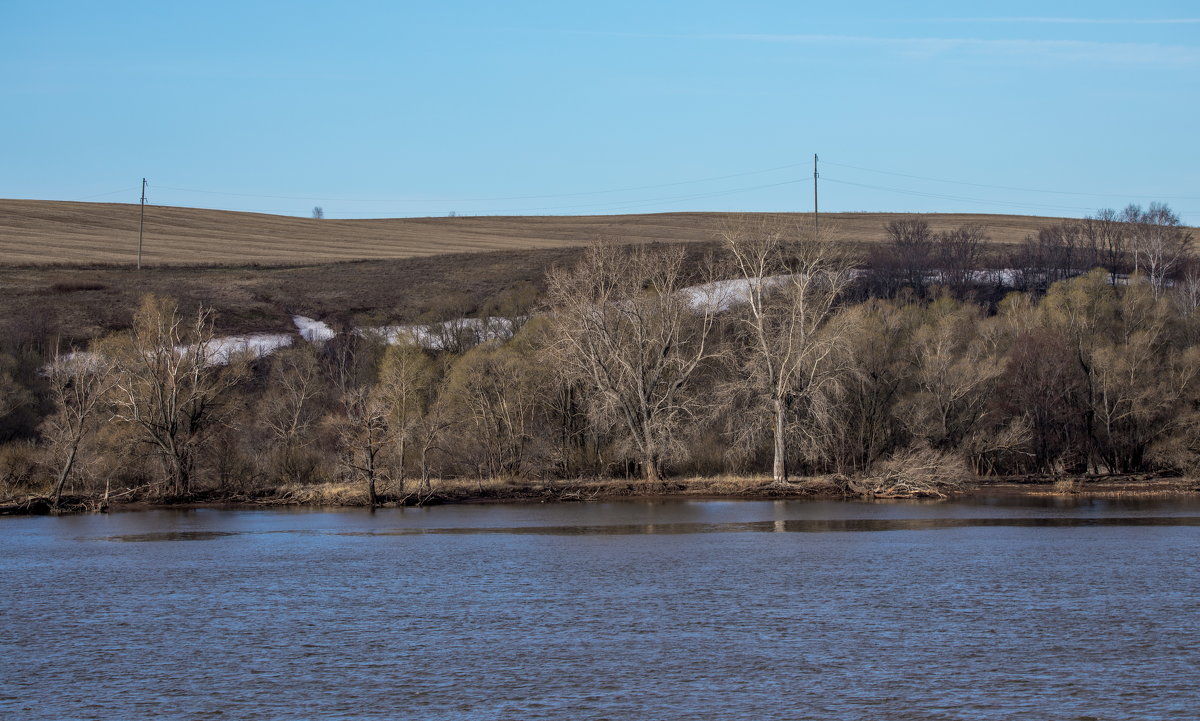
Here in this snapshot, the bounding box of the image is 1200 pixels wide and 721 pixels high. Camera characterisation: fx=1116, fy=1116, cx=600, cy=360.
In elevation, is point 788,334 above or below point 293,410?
above

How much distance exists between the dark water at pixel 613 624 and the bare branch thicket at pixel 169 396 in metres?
13.8

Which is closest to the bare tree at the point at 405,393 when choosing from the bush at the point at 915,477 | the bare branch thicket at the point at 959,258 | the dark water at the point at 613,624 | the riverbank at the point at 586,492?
the riverbank at the point at 586,492

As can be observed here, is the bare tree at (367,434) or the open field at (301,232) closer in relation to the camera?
the bare tree at (367,434)

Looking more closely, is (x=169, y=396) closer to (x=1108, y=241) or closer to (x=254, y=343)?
(x=254, y=343)

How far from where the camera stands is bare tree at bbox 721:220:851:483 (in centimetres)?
5444

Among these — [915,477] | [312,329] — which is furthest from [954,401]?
[312,329]

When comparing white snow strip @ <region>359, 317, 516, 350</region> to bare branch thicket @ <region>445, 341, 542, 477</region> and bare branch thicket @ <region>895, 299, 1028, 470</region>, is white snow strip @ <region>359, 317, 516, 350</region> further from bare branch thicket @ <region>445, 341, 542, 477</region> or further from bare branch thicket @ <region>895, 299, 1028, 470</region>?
bare branch thicket @ <region>895, 299, 1028, 470</region>

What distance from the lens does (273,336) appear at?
80.9m

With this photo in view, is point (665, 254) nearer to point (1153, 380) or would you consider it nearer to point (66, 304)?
point (1153, 380)

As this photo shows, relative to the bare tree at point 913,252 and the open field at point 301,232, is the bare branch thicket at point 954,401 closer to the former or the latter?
the bare tree at point 913,252

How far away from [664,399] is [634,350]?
320cm

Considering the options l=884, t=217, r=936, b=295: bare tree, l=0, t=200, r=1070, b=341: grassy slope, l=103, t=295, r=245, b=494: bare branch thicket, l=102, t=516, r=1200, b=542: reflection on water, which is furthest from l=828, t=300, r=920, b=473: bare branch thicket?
l=103, t=295, r=245, b=494: bare branch thicket

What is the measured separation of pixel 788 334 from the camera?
55969 millimetres

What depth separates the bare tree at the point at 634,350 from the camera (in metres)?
A: 56.6
